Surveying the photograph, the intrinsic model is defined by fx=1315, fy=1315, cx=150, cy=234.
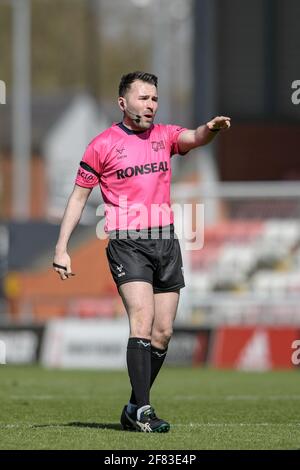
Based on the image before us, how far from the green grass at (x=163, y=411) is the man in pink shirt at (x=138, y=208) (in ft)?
2.00

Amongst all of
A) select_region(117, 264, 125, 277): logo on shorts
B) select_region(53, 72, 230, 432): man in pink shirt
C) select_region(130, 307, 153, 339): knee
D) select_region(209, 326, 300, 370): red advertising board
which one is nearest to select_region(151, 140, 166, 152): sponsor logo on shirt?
select_region(53, 72, 230, 432): man in pink shirt

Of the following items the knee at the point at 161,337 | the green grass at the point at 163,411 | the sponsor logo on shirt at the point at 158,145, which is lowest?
the green grass at the point at 163,411

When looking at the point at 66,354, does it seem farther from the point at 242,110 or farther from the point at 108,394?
the point at 242,110

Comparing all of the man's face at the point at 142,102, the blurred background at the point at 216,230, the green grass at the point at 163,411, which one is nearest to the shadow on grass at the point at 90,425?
the green grass at the point at 163,411

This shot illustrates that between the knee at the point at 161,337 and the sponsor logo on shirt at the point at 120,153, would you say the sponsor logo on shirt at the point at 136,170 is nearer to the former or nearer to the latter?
the sponsor logo on shirt at the point at 120,153

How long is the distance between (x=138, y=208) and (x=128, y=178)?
0.72 feet

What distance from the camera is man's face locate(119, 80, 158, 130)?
29.8 feet

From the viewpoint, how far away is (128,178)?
907 centimetres

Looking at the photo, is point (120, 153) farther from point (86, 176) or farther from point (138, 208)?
point (138, 208)

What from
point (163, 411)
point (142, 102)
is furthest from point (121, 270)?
point (163, 411)

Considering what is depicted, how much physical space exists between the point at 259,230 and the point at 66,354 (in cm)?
412

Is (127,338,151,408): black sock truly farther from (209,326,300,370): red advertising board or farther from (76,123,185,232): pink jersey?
(209,326,300,370): red advertising board

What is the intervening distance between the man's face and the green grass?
2144 mm

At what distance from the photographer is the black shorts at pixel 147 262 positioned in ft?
29.5
